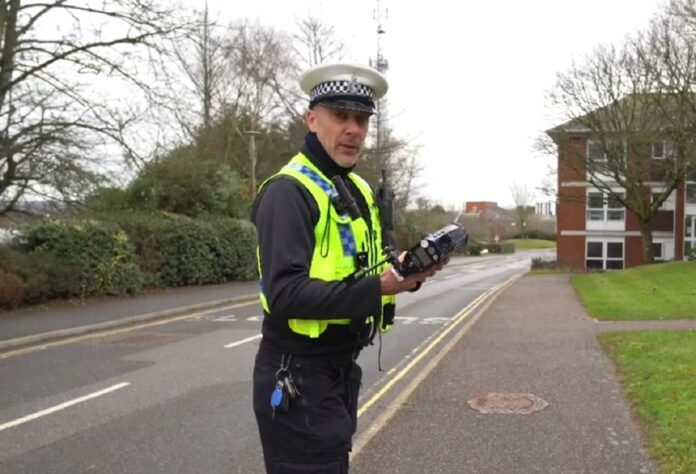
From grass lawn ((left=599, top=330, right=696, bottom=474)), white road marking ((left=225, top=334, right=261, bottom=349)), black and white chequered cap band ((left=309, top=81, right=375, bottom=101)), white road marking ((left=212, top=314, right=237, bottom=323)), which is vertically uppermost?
black and white chequered cap band ((left=309, top=81, right=375, bottom=101))

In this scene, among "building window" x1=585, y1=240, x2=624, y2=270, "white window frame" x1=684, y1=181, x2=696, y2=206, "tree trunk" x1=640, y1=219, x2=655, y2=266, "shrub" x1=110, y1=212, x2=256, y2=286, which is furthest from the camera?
"building window" x1=585, y1=240, x2=624, y2=270

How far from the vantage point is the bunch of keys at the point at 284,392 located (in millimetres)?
2211

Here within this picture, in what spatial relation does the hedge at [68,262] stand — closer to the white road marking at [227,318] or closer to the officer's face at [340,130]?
the white road marking at [227,318]

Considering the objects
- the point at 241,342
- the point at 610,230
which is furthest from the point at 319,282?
the point at 610,230

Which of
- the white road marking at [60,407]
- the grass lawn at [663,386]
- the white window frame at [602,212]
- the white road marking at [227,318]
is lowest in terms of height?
the white road marking at [227,318]

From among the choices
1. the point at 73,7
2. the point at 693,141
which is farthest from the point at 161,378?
the point at 693,141

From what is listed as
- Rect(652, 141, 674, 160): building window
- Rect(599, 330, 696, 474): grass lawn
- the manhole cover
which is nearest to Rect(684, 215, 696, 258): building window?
Rect(652, 141, 674, 160): building window

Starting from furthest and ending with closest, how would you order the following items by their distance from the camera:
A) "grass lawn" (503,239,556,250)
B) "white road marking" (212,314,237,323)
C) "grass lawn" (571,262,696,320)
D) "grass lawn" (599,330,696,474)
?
1. "grass lawn" (503,239,556,250)
2. "white road marking" (212,314,237,323)
3. "grass lawn" (571,262,696,320)
4. "grass lawn" (599,330,696,474)

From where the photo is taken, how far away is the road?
17.5 ft

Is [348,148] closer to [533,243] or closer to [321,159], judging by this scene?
[321,159]

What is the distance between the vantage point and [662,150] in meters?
36.2

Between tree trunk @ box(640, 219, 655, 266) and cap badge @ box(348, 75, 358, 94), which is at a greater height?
cap badge @ box(348, 75, 358, 94)

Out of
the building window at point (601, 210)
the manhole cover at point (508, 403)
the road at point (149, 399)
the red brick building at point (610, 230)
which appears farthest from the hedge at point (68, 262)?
the building window at point (601, 210)

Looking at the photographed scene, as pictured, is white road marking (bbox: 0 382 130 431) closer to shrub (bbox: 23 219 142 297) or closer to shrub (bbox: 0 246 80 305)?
shrub (bbox: 0 246 80 305)
